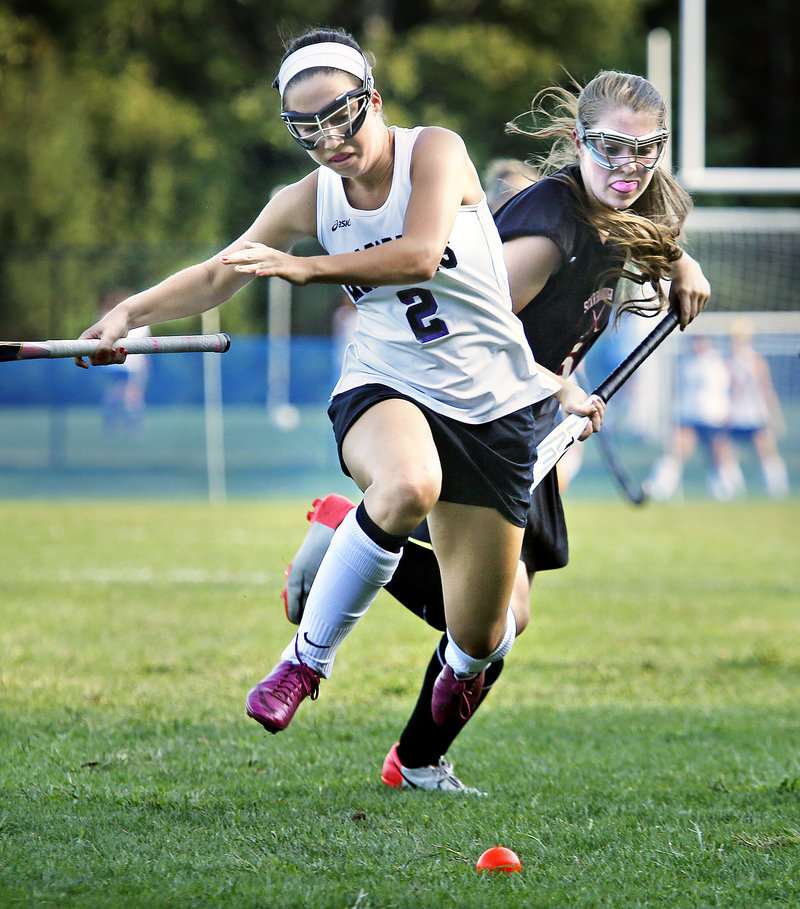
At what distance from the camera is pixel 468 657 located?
380 centimetres

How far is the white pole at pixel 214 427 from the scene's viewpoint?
1453 cm

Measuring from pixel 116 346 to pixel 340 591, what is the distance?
0.86 meters

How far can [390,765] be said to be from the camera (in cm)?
412

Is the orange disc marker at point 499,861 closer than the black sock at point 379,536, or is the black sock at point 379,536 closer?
the orange disc marker at point 499,861

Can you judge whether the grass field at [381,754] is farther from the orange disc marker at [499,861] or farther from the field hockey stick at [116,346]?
the field hockey stick at [116,346]

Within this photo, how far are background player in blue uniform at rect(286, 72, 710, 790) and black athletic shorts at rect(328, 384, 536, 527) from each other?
42 cm

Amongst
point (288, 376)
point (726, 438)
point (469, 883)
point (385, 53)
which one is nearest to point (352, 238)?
point (469, 883)

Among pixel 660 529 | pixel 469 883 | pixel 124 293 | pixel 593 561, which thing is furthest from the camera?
pixel 124 293

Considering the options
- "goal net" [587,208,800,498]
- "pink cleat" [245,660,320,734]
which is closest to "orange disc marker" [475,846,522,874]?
"pink cleat" [245,660,320,734]

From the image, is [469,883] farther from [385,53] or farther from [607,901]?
[385,53]

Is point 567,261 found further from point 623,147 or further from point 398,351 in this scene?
point 398,351

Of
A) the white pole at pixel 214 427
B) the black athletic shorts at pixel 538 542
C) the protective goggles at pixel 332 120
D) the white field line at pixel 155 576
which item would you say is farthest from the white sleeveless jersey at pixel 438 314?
the white pole at pixel 214 427

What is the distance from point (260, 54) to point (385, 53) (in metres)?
3.44

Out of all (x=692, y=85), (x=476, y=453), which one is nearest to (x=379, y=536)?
(x=476, y=453)
